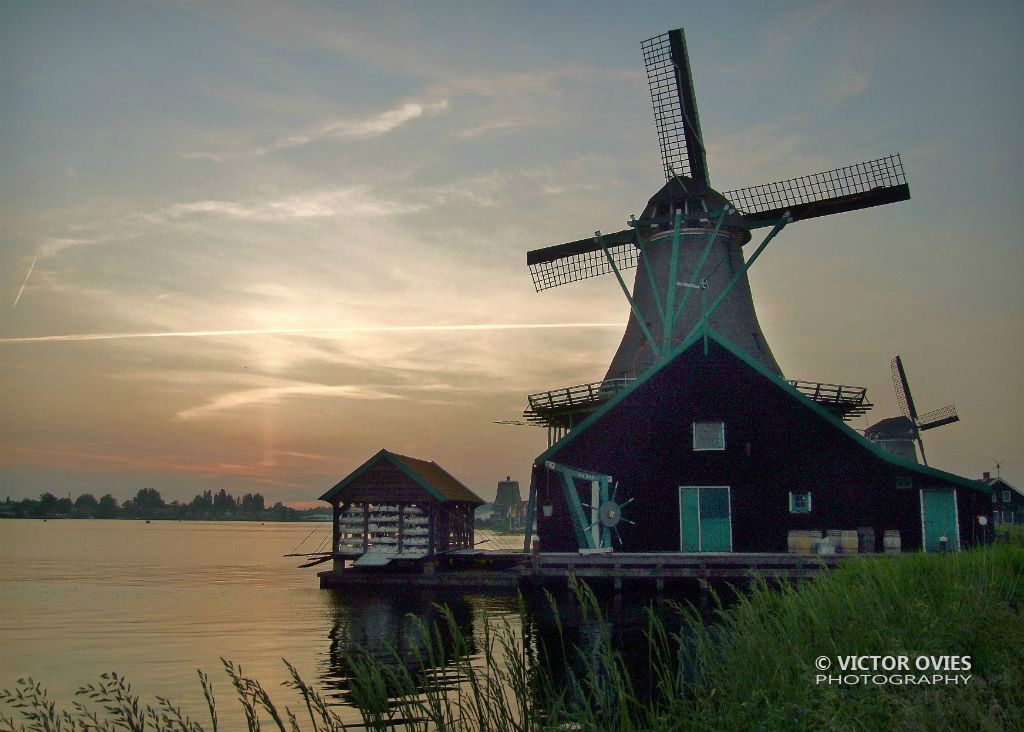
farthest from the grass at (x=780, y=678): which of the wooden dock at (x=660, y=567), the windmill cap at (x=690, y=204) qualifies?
the windmill cap at (x=690, y=204)

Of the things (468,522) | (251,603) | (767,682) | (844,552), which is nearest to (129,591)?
(251,603)

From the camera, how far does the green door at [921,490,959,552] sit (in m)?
26.7

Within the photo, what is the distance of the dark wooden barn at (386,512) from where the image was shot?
32.2 metres

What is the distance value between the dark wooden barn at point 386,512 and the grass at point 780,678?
65.0 feet

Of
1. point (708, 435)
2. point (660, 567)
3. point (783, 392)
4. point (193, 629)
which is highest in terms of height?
point (783, 392)

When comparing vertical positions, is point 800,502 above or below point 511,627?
above

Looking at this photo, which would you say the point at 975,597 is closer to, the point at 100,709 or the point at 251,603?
the point at 100,709

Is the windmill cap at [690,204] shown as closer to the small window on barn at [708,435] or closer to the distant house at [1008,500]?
the small window on barn at [708,435]

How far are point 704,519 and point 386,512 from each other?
469 inches

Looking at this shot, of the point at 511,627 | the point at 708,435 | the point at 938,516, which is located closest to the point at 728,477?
the point at 708,435

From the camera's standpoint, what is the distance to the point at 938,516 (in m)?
26.9

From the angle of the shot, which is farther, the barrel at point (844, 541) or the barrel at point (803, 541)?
the barrel at point (803, 541)

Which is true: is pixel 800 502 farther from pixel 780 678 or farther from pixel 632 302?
pixel 780 678

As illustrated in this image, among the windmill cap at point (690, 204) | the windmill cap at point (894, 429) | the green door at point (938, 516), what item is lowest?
the green door at point (938, 516)
